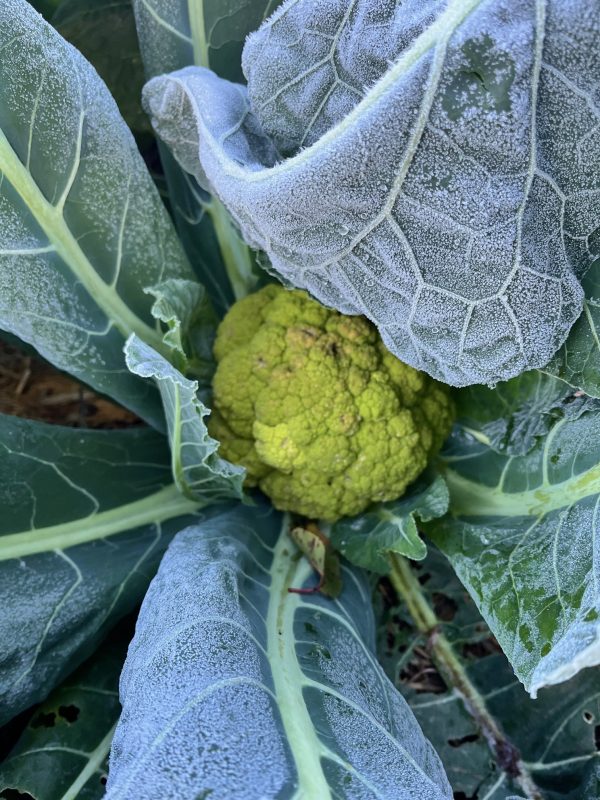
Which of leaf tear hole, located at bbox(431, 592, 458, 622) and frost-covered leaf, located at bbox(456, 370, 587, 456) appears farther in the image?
leaf tear hole, located at bbox(431, 592, 458, 622)

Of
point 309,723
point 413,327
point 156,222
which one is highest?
point 156,222

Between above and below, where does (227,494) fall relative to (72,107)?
below

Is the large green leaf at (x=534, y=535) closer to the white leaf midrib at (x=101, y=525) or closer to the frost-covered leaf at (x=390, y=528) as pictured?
the frost-covered leaf at (x=390, y=528)

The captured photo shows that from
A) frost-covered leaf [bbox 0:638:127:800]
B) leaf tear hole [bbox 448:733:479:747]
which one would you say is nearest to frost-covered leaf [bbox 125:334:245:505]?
frost-covered leaf [bbox 0:638:127:800]

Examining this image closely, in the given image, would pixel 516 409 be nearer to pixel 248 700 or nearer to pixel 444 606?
pixel 444 606

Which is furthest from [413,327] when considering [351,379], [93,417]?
[93,417]

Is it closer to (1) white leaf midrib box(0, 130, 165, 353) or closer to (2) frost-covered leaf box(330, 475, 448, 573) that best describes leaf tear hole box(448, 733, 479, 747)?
(2) frost-covered leaf box(330, 475, 448, 573)

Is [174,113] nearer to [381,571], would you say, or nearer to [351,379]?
[351,379]
